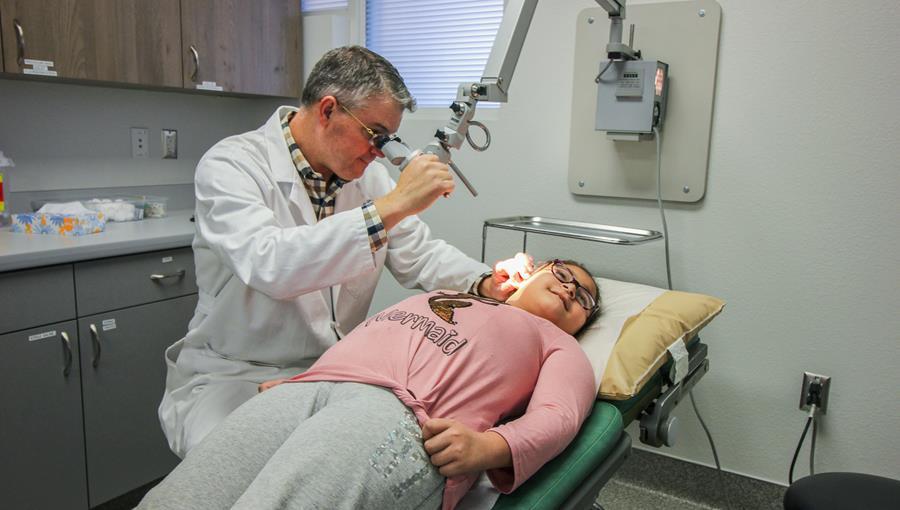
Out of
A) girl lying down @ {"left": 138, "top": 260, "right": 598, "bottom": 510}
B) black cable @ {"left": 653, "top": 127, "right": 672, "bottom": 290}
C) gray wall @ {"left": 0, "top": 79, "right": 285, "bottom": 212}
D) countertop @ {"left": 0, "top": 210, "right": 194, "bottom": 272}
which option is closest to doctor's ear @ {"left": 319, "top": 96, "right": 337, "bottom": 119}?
girl lying down @ {"left": 138, "top": 260, "right": 598, "bottom": 510}

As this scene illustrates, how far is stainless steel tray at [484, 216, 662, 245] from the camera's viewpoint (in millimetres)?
1760

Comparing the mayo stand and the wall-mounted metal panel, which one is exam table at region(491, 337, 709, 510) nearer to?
the mayo stand

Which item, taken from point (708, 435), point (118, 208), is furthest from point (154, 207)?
point (708, 435)

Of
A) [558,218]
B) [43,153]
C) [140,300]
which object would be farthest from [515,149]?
[43,153]

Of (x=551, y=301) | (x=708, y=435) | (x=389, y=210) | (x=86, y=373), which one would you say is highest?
(x=389, y=210)

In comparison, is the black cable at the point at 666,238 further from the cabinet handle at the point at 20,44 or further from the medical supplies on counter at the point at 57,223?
the cabinet handle at the point at 20,44

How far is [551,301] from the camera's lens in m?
1.49

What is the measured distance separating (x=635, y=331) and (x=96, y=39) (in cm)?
197

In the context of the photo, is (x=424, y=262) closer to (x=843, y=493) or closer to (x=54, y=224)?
(x=843, y=493)

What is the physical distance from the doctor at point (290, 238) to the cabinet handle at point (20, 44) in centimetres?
95

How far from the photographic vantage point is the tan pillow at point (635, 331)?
136cm

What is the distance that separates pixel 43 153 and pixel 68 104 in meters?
0.21

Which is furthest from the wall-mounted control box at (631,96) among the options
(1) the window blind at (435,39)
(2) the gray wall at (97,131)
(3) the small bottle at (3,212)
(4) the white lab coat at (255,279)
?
(3) the small bottle at (3,212)

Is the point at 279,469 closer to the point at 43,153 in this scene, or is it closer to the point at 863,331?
the point at 863,331
